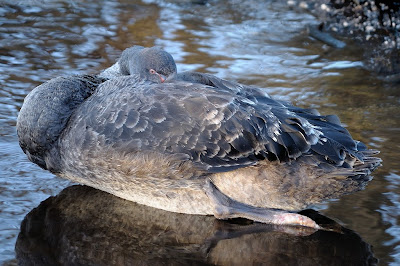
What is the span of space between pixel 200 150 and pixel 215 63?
324 cm

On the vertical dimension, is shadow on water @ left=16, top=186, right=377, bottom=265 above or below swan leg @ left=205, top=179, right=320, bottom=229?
below

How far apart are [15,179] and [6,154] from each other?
0.41 metres

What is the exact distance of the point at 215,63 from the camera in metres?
7.54

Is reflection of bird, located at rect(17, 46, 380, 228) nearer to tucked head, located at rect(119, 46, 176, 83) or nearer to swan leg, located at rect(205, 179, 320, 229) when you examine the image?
swan leg, located at rect(205, 179, 320, 229)

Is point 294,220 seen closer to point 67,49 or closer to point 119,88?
point 119,88

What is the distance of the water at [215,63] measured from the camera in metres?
4.81

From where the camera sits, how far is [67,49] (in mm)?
7852

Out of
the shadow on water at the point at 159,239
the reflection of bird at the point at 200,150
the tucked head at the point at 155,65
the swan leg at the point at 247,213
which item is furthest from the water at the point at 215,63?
the tucked head at the point at 155,65

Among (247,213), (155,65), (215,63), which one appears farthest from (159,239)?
(215,63)

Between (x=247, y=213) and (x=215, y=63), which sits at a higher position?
(x=215, y=63)

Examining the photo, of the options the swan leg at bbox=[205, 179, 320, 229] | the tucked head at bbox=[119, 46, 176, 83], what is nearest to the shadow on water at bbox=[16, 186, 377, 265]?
the swan leg at bbox=[205, 179, 320, 229]

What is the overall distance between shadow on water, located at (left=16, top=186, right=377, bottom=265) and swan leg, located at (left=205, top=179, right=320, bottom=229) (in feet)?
0.20

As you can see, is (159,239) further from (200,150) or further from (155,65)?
(155,65)

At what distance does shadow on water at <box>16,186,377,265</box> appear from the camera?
416 centimetres
